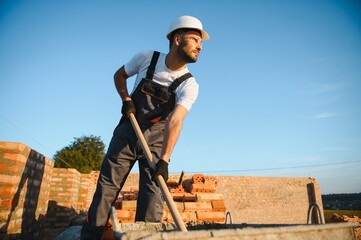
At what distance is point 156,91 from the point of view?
236 centimetres

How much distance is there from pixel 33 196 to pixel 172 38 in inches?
105

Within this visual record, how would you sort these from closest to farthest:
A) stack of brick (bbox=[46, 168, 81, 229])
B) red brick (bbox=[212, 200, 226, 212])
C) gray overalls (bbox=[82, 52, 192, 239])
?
gray overalls (bbox=[82, 52, 192, 239]) < red brick (bbox=[212, 200, 226, 212]) < stack of brick (bbox=[46, 168, 81, 229])

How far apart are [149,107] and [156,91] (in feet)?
0.56

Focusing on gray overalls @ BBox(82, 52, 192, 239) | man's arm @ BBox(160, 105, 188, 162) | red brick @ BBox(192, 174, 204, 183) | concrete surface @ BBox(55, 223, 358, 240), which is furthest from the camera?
red brick @ BBox(192, 174, 204, 183)

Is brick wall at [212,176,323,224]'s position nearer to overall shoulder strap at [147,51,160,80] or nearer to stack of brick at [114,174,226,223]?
stack of brick at [114,174,226,223]

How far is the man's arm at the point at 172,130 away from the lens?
6.21 ft

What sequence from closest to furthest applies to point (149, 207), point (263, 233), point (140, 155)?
1. point (263, 233)
2. point (149, 207)
3. point (140, 155)

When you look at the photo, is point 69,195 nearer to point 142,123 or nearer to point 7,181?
point 7,181

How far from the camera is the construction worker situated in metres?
2.15

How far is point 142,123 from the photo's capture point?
93.1 inches

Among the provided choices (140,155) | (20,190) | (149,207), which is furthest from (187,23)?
(20,190)

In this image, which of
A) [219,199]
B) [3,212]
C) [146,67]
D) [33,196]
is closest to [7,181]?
[3,212]

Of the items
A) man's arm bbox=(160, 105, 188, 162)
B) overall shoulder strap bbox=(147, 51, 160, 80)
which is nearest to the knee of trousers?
man's arm bbox=(160, 105, 188, 162)

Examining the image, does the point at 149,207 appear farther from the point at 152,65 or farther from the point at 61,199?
the point at 61,199
